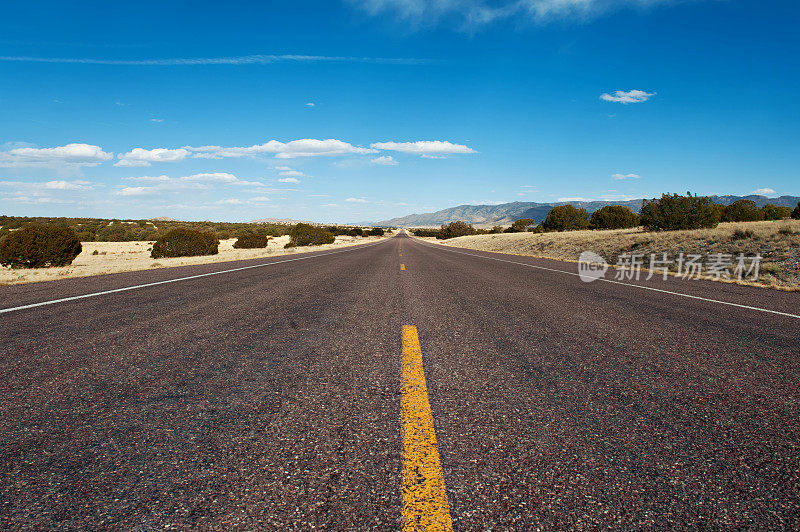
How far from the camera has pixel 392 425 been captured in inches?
87.9

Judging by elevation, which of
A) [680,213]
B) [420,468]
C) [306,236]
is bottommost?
[420,468]

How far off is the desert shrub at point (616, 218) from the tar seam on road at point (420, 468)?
52.3m

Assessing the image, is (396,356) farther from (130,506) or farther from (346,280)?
(346,280)

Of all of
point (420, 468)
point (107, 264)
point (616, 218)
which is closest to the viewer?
point (420, 468)

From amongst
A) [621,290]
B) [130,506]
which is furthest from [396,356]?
[621,290]

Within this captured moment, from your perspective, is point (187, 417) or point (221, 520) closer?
point (221, 520)

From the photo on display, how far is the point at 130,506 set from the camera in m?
1.57

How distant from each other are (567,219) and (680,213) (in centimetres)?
3344

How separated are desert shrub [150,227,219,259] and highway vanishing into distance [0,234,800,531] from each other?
17.5m

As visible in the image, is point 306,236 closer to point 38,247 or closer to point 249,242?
point 249,242

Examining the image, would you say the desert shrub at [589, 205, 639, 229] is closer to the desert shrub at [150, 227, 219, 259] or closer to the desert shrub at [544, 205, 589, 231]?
the desert shrub at [544, 205, 589, 231]

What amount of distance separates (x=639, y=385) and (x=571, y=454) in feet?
4.47

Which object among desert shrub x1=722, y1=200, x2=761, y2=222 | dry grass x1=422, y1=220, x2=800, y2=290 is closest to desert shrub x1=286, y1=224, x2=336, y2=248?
dry grass x1=422, y1=220, x2=800, y2=290

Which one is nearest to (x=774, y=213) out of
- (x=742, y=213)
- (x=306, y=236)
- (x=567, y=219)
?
(x=742, y=213)
